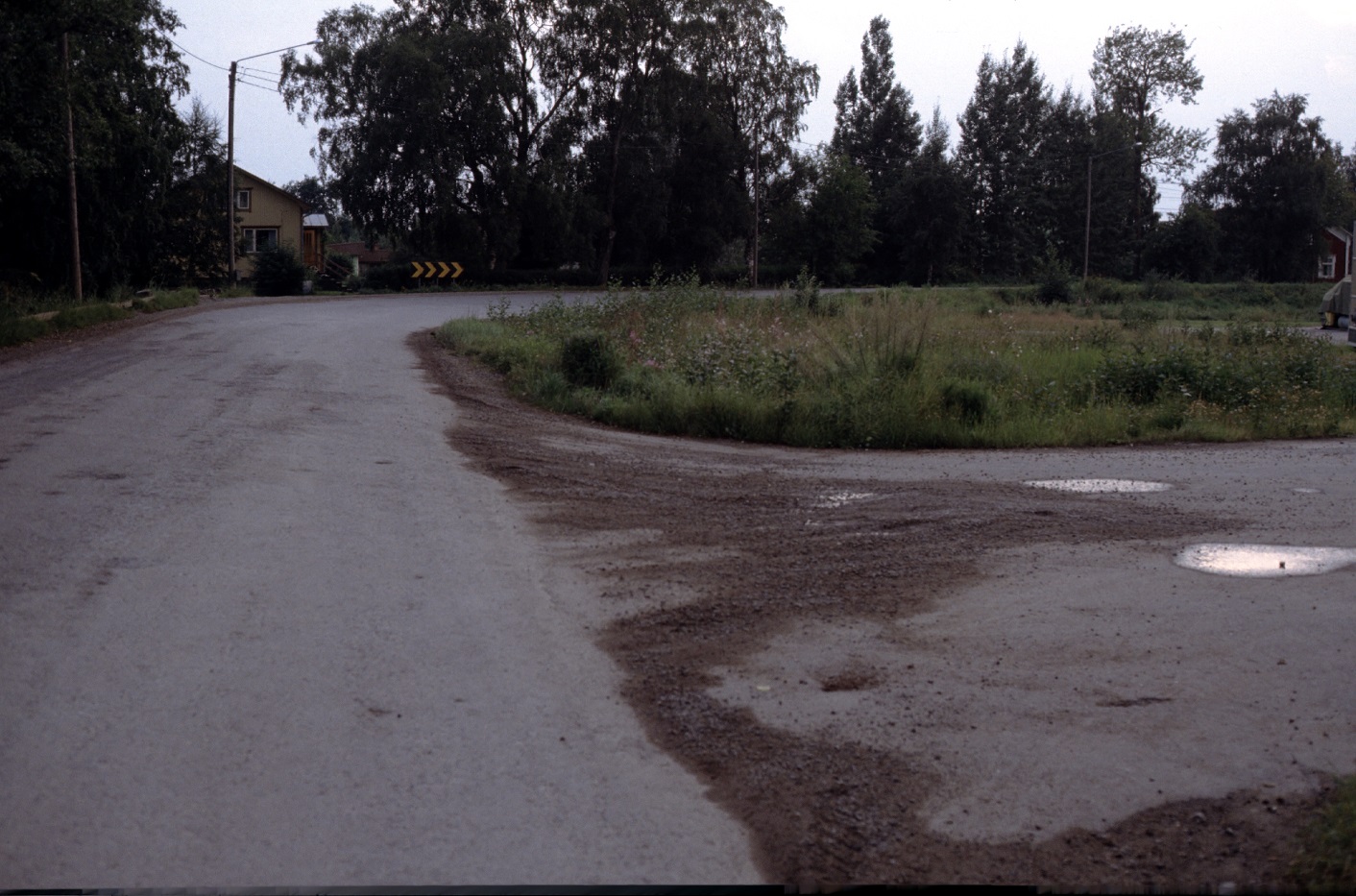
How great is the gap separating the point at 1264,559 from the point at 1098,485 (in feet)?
9.47

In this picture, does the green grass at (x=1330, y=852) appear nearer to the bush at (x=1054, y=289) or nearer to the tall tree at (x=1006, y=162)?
the bush at (x=1054, y=289)

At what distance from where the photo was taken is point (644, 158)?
60031 millimetres

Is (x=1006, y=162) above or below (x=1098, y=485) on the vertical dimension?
above

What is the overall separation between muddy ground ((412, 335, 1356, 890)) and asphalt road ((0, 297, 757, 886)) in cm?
29

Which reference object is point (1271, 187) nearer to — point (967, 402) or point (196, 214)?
point (196, 214)

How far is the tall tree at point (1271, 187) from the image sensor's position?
81062mm

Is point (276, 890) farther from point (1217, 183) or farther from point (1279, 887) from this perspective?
point (1217, 183)

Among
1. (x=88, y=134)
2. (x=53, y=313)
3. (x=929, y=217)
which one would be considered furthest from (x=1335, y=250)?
(x=53, y=313)

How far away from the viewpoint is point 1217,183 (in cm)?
8525

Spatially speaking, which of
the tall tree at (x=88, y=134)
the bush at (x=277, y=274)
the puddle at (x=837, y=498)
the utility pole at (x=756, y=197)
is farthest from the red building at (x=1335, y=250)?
the puddle at (x=837, y=498)

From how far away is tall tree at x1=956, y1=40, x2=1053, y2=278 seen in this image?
8181 cm

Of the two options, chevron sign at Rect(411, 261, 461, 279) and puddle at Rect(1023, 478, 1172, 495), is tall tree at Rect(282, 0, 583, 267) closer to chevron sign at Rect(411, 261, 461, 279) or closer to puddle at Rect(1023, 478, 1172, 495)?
chevron sign at Rect(411, 261, 461, 279)

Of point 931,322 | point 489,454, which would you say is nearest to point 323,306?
point 931,322

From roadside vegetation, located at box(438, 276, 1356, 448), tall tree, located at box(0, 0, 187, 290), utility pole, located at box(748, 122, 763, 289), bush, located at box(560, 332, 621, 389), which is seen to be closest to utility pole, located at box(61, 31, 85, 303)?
tall tree, located at box(0, 0, 187, 290)
